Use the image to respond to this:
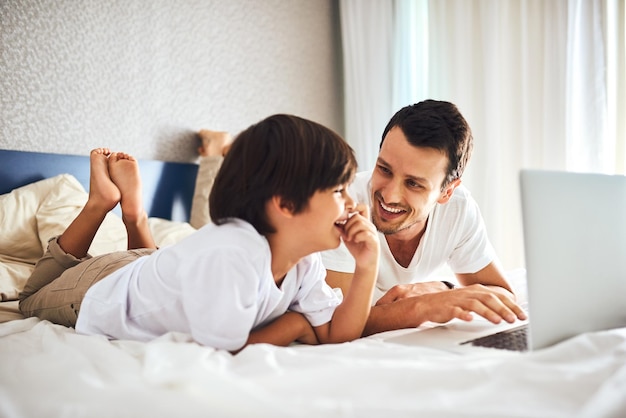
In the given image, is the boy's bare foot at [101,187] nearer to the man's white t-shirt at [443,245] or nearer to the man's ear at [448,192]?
the man's white t-shirt at [443,245]

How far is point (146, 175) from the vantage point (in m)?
2.54

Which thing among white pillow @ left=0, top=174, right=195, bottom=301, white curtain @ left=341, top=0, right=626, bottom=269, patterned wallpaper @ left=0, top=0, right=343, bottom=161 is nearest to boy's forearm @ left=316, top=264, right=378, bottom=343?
white pillow @ left=0, top=174, right=195, bottom=301

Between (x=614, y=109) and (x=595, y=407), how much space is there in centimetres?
240

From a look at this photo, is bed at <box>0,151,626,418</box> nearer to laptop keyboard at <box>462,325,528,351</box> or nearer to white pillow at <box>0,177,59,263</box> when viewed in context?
laptop keyboard at <box>462,325,528,351</box>

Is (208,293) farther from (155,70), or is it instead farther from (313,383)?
(155,70)

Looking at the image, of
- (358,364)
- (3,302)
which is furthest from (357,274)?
(3,302)

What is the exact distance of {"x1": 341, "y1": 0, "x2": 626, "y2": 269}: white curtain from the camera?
108 inches

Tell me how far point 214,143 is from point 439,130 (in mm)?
1392

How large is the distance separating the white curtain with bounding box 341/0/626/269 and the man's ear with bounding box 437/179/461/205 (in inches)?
52.1

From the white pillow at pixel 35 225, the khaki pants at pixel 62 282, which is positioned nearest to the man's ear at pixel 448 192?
the khaki pants at pixel 62 282

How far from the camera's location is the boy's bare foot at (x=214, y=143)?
109 inches

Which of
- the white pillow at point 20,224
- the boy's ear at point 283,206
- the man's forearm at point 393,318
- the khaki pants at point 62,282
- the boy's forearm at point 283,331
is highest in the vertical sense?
the boy's ear at point 283,206

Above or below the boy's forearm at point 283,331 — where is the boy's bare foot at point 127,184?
above

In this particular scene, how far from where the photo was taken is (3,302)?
1648 millimetres
